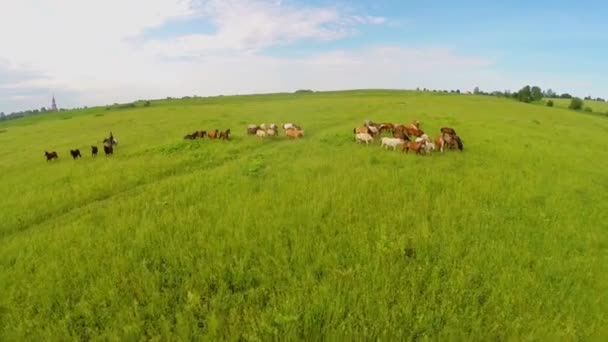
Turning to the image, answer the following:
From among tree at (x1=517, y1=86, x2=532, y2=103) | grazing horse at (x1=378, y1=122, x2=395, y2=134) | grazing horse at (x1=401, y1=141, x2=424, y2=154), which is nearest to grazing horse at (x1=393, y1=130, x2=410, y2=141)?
grazing horse at (x1=378, y1=122, x2=395, y2=134)

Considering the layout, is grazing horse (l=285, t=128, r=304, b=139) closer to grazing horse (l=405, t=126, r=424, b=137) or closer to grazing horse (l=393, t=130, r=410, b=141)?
grazing horse (l=393, t=130, r=410, b=141)

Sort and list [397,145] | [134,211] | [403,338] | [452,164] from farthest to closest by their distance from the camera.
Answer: [397,145], [452,164], [134,211], [403,338]

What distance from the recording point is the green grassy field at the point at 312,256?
6789mm

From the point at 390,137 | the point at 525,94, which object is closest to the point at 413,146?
the point at 390,137

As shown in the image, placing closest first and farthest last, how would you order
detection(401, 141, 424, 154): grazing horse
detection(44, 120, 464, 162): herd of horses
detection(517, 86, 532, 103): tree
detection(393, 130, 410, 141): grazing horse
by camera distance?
detection(401, 141, 424, 154): grazing horse → detection(44, 120, 464, 162): herd of horses → detection(393, 130, 410, 141): grazing horse → detection(517, 86, 532, 103): tree

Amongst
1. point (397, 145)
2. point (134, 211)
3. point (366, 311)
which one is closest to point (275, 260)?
point (366, 311)

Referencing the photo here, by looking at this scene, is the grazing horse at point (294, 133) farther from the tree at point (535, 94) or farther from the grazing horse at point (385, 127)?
the tree at point (535, 94)

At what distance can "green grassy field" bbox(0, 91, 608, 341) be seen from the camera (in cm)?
679

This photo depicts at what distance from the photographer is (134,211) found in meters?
11.5

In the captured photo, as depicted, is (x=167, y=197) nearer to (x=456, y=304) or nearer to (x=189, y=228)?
(x=189, y=228)

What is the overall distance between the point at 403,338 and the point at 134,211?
8.69m

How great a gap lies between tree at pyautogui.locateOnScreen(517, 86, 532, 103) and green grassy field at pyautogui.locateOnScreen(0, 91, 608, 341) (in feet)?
355

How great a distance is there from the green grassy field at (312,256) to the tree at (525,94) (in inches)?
4257

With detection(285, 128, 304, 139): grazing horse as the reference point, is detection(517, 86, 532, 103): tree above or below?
above
